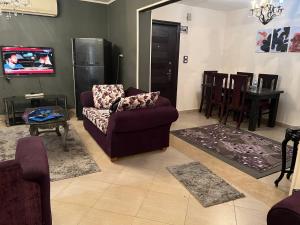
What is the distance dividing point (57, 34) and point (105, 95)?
201cm

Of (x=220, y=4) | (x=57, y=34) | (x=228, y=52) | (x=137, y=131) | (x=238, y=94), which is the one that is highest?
(x=220, y=4)

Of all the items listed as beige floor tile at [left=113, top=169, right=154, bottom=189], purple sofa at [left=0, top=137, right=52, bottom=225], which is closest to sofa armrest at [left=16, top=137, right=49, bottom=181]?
purple sofa at [left=0, top=137, right=52, bottom=225]

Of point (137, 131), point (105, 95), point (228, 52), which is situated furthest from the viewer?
point (228, 52)

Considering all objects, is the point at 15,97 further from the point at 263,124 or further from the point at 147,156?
the point at 263,124

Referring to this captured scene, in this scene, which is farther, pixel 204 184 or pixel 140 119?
pixel 140 119

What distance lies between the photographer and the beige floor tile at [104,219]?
183 centimetres

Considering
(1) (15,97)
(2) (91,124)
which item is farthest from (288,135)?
(1) (15,97)

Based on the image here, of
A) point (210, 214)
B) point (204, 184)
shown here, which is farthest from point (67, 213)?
point (204, 184)

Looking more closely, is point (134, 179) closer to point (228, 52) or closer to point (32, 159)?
A: point (32, 159)

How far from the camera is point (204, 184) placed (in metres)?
2.40

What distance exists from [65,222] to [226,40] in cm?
544

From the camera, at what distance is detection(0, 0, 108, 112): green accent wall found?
441 cm

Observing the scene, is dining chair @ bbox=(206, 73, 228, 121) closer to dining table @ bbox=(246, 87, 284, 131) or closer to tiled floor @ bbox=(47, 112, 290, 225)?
dining table @ bbox=(246, 87, 284, 131)

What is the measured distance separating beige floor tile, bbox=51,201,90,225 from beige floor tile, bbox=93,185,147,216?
14cm
